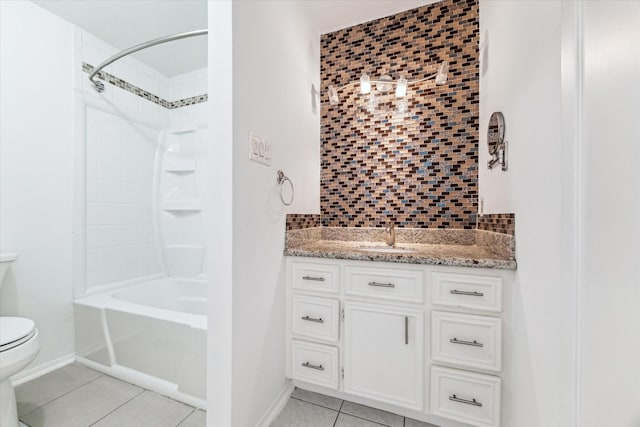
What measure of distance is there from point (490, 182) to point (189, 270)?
2.66m

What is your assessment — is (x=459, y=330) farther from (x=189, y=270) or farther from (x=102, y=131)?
(x=102, y=131)

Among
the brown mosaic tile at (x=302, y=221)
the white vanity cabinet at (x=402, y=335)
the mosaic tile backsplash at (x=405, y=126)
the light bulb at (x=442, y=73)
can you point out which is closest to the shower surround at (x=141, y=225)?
the white vanity cabinet at (x=402, y=335)

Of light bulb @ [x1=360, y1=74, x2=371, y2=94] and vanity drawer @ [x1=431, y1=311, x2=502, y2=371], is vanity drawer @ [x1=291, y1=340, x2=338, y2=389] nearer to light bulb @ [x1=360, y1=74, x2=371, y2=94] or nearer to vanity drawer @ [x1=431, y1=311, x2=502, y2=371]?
vanity drawer @ [x1=431, y1=311, x2=502, y2=371]

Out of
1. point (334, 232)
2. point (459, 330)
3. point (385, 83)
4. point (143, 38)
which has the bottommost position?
point (459, 330)

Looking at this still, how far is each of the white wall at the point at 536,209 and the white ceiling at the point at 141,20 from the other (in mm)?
1930

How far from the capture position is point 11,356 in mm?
1100

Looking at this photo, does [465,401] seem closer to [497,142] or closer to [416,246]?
[416,246]

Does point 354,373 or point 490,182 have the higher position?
point 490,182

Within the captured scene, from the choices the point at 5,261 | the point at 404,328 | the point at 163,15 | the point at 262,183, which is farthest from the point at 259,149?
the point at 5,261

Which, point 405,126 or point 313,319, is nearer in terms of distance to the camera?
point 313,319

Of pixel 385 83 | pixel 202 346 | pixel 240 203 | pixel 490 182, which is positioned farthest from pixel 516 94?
pixel 202 346

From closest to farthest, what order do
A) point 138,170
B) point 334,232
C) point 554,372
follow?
point 554,372 < point 334,232 < point 138,170

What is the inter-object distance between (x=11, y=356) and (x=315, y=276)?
1390mm

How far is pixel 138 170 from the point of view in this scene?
2459 mm
